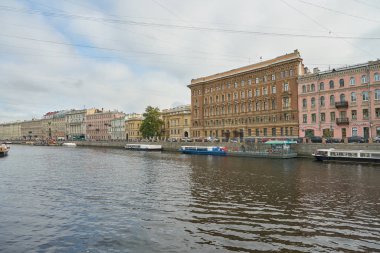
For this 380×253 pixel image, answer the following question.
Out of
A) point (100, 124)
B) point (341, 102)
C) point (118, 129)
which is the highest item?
point (100, 124)

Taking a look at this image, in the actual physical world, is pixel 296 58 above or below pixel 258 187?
above

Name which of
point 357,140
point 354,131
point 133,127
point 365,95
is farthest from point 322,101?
point 133,127

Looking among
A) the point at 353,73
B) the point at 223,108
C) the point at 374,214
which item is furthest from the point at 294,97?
the point at 374,214

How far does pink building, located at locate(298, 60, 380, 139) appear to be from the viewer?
2132 inches

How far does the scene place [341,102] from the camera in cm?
5819

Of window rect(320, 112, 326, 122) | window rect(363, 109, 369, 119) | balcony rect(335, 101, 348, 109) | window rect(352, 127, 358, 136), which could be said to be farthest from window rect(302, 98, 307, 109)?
window rect(363, 109, 369, 119)

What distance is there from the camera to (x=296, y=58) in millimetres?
65062

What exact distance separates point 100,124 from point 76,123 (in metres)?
27.8

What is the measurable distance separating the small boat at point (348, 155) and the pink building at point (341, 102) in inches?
426

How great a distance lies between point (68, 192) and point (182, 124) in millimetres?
81748

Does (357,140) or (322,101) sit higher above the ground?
(322,101)

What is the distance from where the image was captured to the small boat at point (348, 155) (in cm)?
4172

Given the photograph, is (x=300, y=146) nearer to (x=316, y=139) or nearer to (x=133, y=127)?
(x=316, y=139)

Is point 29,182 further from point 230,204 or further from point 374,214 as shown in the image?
point 374,214
